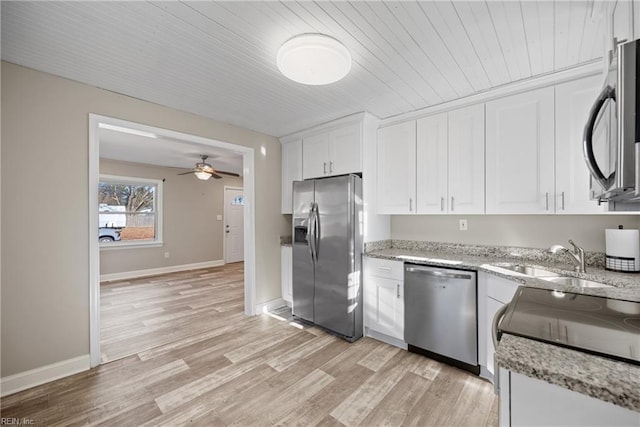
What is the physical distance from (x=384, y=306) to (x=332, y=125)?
208 centimetres

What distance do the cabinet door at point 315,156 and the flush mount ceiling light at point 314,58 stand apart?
1.48m

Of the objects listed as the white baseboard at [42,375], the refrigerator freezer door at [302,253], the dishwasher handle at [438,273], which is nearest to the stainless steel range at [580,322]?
the dishwasher handle at [438,273]

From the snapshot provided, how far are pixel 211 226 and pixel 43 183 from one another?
4.92 meters

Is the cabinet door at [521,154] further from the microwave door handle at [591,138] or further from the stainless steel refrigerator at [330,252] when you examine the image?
the microwave door handle at [591,138]

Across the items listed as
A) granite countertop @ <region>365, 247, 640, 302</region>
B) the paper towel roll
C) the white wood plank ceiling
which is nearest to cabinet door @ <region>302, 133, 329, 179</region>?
the white wood plank ceiling

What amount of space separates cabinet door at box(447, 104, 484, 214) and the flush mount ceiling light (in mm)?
1394

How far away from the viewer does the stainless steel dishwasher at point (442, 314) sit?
2.27 meters

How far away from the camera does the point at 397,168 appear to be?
122 inches

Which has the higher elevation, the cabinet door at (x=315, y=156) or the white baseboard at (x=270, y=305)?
the cabinet door at (x=315, y=156)

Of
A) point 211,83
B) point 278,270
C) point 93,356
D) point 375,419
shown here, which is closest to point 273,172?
point 278,270

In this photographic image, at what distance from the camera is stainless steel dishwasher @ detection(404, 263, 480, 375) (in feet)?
7.46

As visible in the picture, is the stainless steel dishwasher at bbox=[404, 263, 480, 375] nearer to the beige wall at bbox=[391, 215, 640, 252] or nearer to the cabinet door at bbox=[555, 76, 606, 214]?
the beige wall at bbox=[391, 215, 640, 252]

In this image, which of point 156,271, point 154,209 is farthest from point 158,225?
point 156,271

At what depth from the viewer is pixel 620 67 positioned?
2.24ft
